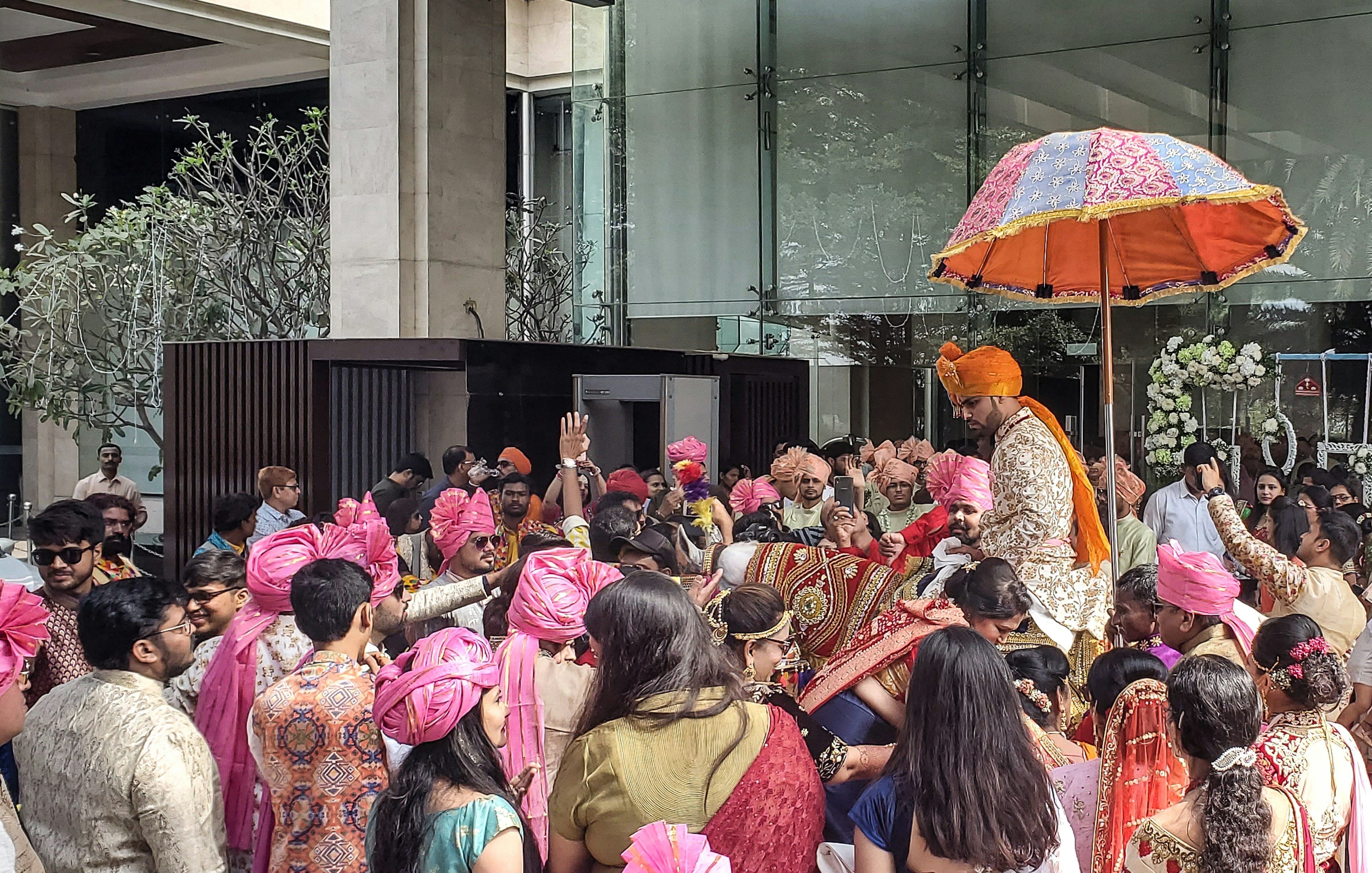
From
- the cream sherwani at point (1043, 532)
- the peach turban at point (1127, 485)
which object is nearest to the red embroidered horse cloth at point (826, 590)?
the cream sherwani at point (1043, 532)

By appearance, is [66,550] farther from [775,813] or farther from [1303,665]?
[1303,665]

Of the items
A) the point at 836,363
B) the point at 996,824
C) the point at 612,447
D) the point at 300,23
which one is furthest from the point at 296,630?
the point at 300,23

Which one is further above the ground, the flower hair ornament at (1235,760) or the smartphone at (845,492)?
the smartphone at (845,492)

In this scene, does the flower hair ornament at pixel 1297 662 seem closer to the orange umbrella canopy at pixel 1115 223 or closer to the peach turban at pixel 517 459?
the orange umbrella canopy at pixel 1115 223

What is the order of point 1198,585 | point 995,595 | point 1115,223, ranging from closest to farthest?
1. point 995,595
2. point 1198,585
3. point 1115,223

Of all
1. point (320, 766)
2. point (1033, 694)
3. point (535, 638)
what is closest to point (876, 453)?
point (1033, 694)

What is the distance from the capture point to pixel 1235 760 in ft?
8.89

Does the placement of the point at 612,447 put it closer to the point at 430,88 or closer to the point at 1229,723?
the point at 430,88

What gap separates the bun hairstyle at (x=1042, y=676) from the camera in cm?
365

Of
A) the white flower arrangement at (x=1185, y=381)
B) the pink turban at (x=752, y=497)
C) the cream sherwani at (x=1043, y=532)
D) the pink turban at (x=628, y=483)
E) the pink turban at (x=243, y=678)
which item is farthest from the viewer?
the white flower arrangement at (x=1185, y=381)

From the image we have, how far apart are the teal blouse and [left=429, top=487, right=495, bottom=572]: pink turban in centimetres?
293

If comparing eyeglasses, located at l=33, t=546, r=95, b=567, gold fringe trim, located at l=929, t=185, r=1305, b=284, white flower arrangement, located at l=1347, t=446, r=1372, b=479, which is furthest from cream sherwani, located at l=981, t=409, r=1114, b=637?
white flower arrangement, located at l=1347, t=446, r=1372, b=479

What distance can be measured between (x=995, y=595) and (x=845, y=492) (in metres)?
2.95

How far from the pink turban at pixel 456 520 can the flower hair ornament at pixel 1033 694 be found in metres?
2.59
